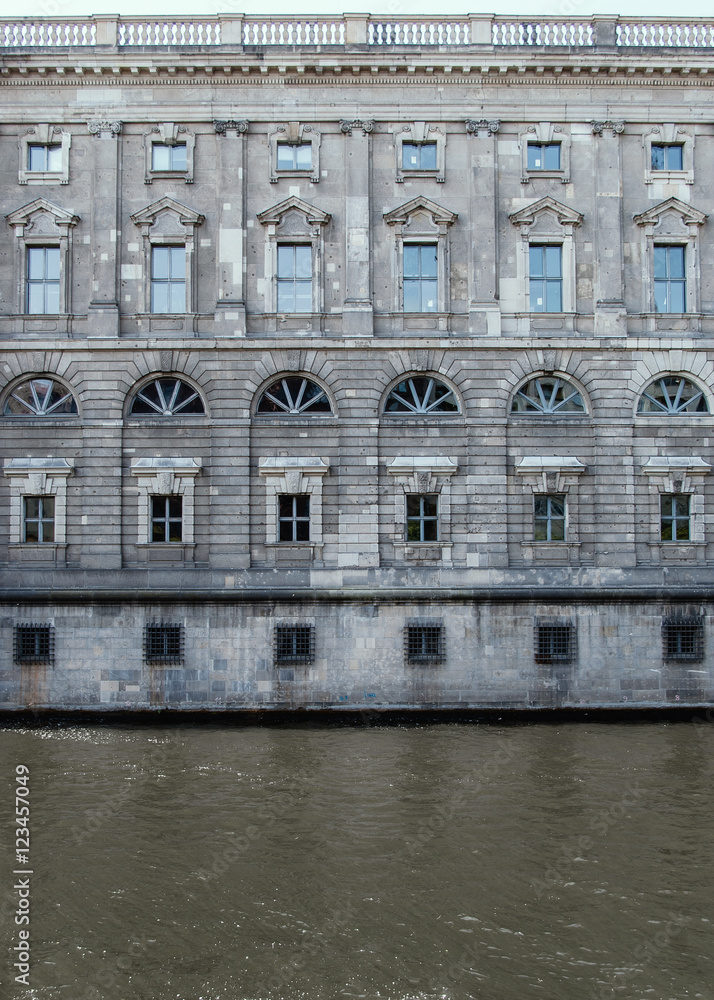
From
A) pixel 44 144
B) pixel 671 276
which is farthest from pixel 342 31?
pixel 671 276

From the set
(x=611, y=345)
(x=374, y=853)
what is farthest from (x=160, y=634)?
(x=611, y=345)

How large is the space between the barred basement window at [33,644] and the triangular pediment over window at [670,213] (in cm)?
2308

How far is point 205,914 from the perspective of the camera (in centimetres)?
1242

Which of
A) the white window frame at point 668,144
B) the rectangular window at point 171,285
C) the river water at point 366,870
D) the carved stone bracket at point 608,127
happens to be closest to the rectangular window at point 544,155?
the carved stone bracket at point 608,127

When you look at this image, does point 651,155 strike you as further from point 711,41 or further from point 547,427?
point 547,427

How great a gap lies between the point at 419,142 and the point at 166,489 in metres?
14.1

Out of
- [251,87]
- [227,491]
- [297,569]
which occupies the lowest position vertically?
[297,569]

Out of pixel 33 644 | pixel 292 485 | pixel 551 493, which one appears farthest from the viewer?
pixel 551 493

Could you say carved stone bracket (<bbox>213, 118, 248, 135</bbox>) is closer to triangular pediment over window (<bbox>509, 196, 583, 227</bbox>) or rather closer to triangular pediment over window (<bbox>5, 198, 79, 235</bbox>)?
triangular pediment over window (<bbox>5, 198, 79, 235</bbox>)

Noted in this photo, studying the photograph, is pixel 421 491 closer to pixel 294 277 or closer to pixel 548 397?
pixel 548 397

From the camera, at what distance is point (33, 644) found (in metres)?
25.2

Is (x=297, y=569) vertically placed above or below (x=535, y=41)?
below

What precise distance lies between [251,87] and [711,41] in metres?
15.4

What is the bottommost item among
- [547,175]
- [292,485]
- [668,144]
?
[292,485]
